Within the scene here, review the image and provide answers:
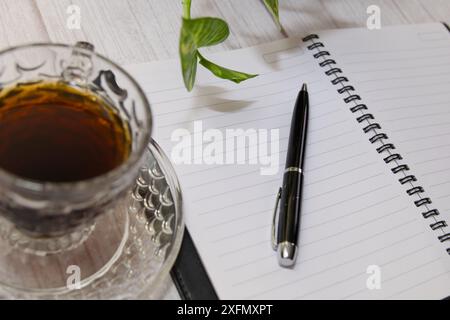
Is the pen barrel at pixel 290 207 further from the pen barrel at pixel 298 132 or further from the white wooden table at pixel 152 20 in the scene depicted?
the white wooden table at pixel 152 20

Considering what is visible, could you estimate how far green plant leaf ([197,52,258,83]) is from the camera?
73cm

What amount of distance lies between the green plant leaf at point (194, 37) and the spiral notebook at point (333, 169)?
5cm

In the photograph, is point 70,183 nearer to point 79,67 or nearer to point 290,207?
A: point 79,67

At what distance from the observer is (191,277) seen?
613 millimetres

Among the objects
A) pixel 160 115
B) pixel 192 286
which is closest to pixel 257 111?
pixel 160 115

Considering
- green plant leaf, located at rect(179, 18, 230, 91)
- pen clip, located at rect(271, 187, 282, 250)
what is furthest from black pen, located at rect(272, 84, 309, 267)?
green plant leaf, located at rect(179, 18, 230, 91)

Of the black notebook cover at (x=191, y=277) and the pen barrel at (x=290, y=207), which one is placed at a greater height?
the pen barrel at (x=290, y=207)

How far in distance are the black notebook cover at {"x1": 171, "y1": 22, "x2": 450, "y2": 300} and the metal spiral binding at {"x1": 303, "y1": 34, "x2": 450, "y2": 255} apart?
245 millimetres

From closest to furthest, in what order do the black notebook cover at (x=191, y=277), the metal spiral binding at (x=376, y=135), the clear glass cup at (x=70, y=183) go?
1. the clear glass cup at (x=70, y=183)
2. the black notebook cover at (x=191, y=277)
3. the metal spiral binding at (x=376, y=135)

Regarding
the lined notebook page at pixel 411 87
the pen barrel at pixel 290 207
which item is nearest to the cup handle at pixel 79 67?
the pen barrel at pixel 290 207

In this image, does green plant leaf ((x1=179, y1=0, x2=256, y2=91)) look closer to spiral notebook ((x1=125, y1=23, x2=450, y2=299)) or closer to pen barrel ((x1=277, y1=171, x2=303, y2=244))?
spiral notebook ((x1=125, y1=23, x2=450, y2=299))

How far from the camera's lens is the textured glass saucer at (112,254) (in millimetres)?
577
